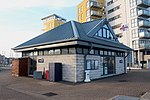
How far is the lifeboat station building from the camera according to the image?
15.8 metres

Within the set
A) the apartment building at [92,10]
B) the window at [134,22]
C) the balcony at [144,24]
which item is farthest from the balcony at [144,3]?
the apartment building at [92,10]

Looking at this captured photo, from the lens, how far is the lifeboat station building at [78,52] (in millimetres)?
15773

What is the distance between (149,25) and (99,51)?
3049 centimetres

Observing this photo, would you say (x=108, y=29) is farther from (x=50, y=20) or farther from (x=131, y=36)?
(x=50, y=20)

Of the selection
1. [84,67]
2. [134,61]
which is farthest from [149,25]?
[84,67]

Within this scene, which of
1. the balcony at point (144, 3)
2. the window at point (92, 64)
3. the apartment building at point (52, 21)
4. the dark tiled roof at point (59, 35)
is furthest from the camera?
the apartment building at point (52, 21)

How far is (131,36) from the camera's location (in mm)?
45438

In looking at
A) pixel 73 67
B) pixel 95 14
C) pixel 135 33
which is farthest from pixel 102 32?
pixel 95 14

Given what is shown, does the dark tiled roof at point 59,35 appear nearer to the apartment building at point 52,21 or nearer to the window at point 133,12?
the window at point 133,12

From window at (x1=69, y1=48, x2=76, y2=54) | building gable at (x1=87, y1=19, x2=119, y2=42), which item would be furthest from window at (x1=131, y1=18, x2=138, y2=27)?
window at (x1=69, y1=48, x2=76, y2=54)

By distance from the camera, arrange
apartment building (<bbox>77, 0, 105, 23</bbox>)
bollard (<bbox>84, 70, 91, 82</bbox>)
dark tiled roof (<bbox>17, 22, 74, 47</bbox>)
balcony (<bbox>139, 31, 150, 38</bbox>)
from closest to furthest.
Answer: bollard (<bbox>84, 70, 91, 82</bbox>)
dark tiled roof (<bbox>17, 22, 74, 47</bbox>)
balcony (<bbox>139, 31, 150, 38</bbox>)
apartment building (<bbox>77, 0, 105, 23</bbox>)

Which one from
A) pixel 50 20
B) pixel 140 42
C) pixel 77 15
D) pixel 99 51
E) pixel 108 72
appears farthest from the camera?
pixel 50 20

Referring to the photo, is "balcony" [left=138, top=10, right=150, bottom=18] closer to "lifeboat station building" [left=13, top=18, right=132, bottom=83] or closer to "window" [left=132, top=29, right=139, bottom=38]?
"window" [left=132, top=29, right=139, bottom=38]

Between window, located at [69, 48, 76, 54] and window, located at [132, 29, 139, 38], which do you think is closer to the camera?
window, located at [69, 48, 76, 54]
